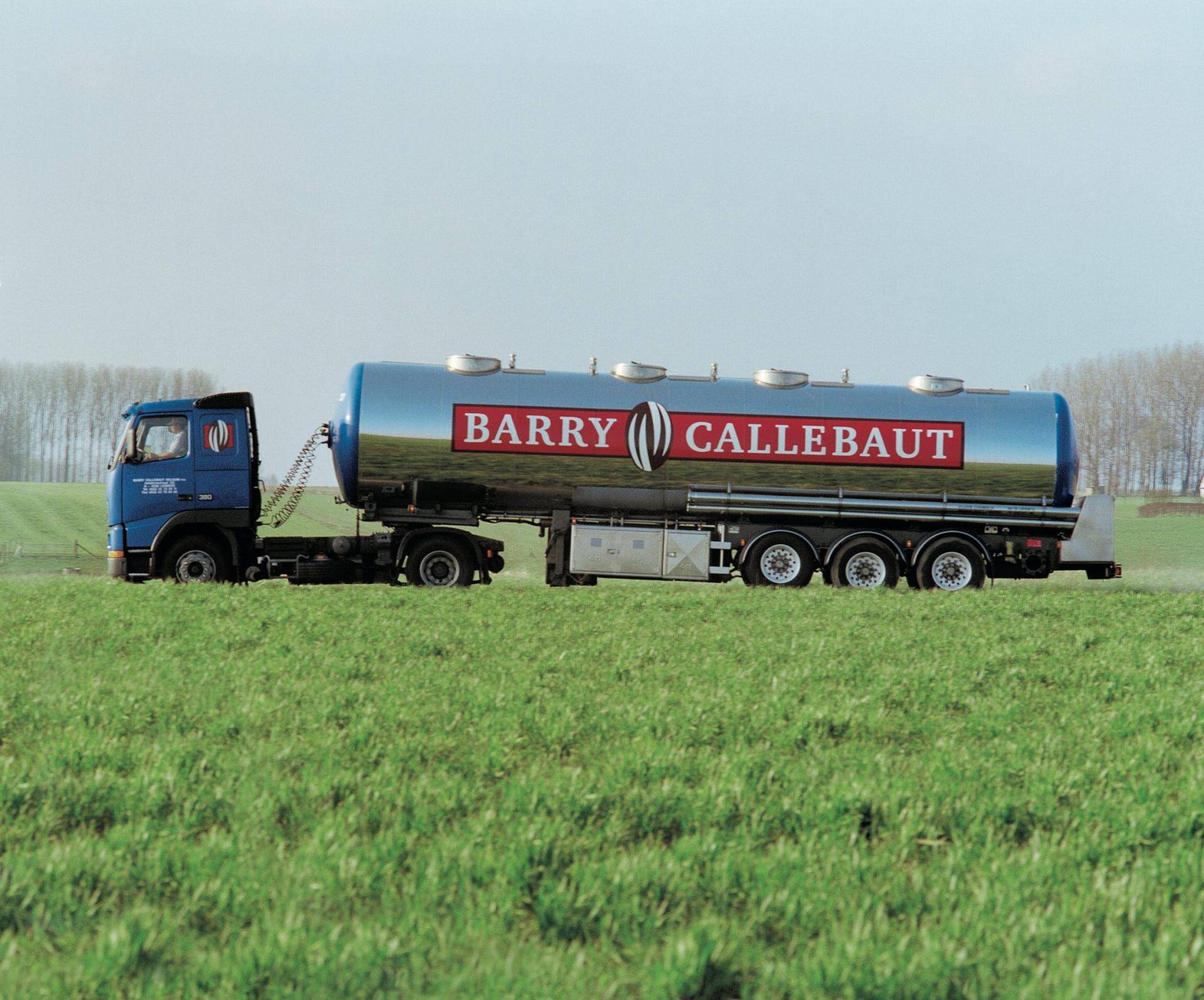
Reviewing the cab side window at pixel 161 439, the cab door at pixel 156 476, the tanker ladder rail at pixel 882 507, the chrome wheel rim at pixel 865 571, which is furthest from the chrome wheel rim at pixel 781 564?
the cab side window at pixel 161 439

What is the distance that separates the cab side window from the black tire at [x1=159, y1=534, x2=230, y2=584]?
59.0 inches

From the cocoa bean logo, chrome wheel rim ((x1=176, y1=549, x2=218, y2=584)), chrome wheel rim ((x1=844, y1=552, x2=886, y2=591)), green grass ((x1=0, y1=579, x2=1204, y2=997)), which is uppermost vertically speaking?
the cocoa bean logo

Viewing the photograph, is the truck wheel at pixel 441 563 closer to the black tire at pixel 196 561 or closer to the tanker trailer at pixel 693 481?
the tanker trailer at pixel 693 481

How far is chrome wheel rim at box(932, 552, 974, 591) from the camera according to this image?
19859 mm

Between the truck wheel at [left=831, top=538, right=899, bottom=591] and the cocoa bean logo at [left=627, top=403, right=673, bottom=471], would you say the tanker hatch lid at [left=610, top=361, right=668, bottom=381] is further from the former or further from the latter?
the truck wheel at [left=831, top=538, right=899, bottom=591]

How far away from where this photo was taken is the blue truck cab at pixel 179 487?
18.6m

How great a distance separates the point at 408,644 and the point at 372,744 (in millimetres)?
3993

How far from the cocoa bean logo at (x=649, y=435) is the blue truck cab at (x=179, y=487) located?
22.6ft

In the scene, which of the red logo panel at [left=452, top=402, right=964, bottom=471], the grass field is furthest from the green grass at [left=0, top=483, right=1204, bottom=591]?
the grass field

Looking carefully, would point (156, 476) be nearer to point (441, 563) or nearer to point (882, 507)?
point (441, 563)

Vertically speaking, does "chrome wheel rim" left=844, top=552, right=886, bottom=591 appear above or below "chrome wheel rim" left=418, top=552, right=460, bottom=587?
above

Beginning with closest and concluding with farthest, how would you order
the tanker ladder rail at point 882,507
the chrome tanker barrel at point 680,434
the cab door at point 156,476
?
1. the cab door at point 156,476
2. the chrome tanker barrel at point 680,434
3. the tanker ladder rail at point 882,507

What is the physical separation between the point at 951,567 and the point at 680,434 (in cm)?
569

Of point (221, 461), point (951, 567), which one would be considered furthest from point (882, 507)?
point (221, 461)
